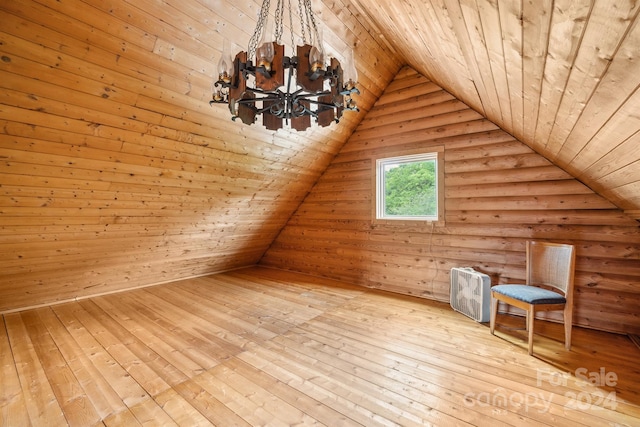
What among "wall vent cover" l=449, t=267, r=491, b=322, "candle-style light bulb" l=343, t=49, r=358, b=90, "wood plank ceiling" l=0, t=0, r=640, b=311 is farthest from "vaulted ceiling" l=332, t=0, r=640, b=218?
"wall vent cover" l=449, t=267, r=491, b=322

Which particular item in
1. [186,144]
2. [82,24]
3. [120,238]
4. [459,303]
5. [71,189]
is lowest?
[459,303]

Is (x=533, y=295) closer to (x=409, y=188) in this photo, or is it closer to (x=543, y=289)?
(x=543, y=289)

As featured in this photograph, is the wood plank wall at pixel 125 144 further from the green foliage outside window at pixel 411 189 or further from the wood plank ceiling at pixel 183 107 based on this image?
the green foliage outside window at pixel 411 189

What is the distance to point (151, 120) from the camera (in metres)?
2.42

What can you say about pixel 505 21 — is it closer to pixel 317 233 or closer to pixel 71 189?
pixel 71 189

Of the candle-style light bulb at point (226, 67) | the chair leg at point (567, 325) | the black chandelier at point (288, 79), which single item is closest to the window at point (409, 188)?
the chair leg at point (567, 325)

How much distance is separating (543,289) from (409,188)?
1970mm

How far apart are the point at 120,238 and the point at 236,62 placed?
119 inches

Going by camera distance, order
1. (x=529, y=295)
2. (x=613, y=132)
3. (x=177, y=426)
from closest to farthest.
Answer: (x=613, y=132), (x=177, y=426), (x=529, y=295)

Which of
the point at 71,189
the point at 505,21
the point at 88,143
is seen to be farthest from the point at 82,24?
the point at 505,21

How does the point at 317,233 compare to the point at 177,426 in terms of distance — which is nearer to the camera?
the point at 177,426

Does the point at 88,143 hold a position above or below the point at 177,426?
above

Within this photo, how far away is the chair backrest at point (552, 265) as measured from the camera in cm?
232

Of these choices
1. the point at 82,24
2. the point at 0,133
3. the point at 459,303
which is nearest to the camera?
the point at 82,24
